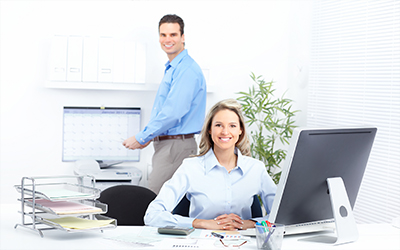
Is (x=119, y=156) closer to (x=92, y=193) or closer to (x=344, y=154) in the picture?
(x=92, y=193)

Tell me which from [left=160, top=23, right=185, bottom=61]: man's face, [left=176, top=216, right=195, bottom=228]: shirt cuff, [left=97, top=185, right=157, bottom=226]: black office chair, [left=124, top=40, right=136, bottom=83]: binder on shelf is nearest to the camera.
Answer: [left=176, top=216, right=195, bottom=228]: shirt cuff

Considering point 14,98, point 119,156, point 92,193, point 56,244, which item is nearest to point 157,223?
point 92,193

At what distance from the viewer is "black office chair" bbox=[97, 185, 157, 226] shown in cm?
230

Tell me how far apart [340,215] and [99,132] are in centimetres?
270

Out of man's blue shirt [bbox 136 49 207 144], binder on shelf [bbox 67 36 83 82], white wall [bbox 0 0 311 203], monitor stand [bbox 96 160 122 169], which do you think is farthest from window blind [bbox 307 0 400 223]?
binder on shelf [bbox 67 36 83 82]

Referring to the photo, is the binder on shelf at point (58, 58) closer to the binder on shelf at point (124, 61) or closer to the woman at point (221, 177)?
the binder on shelf at point (124, 61)

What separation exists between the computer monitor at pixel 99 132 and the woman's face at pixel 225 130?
1.84 metres

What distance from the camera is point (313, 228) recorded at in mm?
1805

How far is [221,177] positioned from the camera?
7.27 ft

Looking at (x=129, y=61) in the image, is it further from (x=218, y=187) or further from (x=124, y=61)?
(x=218, y=187)

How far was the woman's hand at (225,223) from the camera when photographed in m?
2.01

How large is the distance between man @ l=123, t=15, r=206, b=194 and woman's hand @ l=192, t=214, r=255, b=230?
4.32 ft

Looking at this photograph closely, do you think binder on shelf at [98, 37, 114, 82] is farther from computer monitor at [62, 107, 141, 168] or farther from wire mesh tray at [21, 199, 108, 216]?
wire mesh tray at [21, 199, 108, 216]

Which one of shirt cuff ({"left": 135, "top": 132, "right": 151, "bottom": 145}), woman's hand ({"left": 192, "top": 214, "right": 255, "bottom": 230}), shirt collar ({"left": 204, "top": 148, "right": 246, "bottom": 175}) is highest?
shirt cuff ({"left": 135, "top": 132, "right": 151, "bottom": 145})
